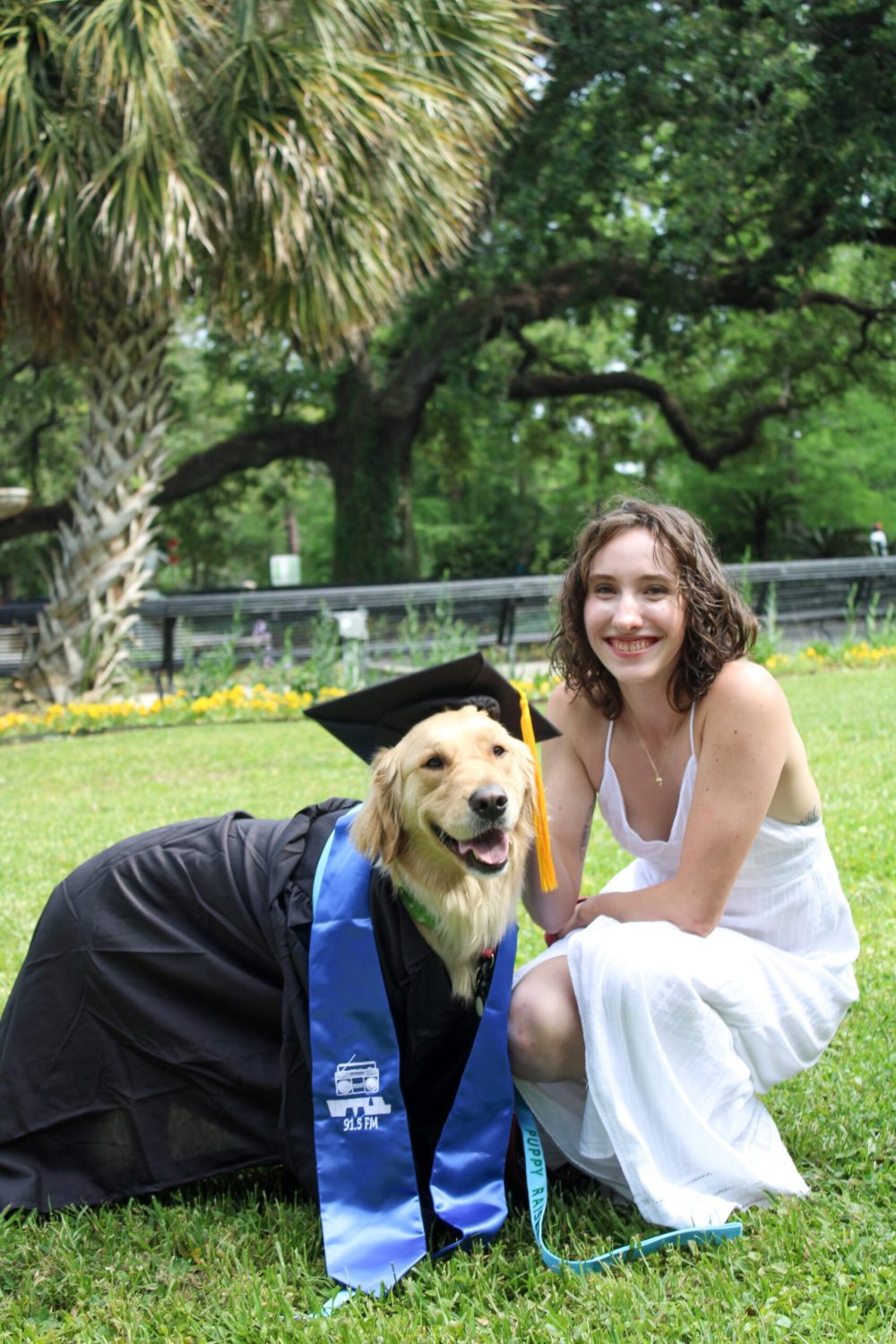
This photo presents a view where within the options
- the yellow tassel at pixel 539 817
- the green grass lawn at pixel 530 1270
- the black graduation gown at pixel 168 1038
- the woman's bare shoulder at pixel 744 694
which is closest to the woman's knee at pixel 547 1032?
the black graduation gown at pixel 168 1038

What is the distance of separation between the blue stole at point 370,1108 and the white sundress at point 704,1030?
8.4 inches

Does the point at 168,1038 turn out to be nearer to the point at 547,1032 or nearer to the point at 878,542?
the point at 547,1032

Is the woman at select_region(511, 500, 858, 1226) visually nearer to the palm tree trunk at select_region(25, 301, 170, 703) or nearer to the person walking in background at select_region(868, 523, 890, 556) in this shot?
the palm tree trunk at select_region(25, 301, 170, 703)

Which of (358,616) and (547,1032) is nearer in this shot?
(547,1032)

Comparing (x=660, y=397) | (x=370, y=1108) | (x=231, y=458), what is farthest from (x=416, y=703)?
(x=660, y=397)

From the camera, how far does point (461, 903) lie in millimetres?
2736

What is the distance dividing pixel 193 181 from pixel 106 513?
325 centimetres

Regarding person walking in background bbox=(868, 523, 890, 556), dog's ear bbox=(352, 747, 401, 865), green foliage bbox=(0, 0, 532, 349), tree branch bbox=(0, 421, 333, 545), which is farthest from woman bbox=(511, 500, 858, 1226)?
tree branch bbox=(0, 421, 333, 545)

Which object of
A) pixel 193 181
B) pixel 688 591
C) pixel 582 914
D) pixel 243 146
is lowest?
pixel 582 914

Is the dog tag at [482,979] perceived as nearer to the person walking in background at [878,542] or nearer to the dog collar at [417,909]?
the dog collar at [417,909]

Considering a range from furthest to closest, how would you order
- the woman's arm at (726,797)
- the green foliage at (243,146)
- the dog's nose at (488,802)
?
1. the green foliage at (243,146)
2. the woman's arm at (726,797)
3. the dog's nose at (488,802)

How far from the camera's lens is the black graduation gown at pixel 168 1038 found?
2854 millimetres

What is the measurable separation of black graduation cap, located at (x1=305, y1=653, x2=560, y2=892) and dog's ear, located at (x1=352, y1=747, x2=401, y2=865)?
0.18 meters

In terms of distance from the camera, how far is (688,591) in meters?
2.95
